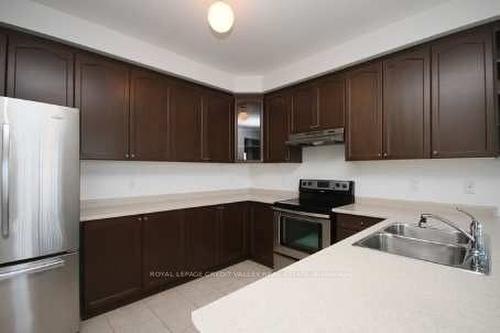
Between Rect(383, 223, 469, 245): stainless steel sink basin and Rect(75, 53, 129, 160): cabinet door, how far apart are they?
237 cm

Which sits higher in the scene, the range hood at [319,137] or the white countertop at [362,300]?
the range hood at [319,137]

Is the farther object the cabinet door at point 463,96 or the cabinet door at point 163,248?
the cabinet door at point 163,248

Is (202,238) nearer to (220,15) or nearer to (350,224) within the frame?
(350,224)

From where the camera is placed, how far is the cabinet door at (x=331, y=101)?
2596 mm

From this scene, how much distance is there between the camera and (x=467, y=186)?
6.79 ft

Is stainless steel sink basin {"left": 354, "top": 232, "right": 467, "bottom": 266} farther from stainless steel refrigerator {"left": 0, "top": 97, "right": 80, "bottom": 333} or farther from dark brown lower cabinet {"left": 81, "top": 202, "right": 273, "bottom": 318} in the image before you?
stainless steel refrigerator {"left": 0, "top": 97, "right": 80, "bottom": 333}

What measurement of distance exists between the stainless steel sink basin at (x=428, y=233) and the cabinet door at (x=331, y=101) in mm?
1288

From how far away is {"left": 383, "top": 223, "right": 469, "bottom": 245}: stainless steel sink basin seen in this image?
1438 millimetres

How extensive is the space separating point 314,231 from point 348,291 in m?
1.76

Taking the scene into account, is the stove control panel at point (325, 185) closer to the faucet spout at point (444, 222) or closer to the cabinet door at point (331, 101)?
the cabinet door at point (331, 101)

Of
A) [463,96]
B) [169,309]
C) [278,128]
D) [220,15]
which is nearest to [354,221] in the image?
[463,96]

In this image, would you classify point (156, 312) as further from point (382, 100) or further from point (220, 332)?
point (382, 100)

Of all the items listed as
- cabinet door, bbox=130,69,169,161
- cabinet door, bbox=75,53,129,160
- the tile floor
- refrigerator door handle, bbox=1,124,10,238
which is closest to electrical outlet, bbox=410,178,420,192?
the tile floor

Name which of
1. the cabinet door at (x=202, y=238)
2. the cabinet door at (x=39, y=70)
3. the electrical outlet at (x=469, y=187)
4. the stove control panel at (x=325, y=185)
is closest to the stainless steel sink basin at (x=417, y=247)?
the electrical outlet at (x=469, y=187)
